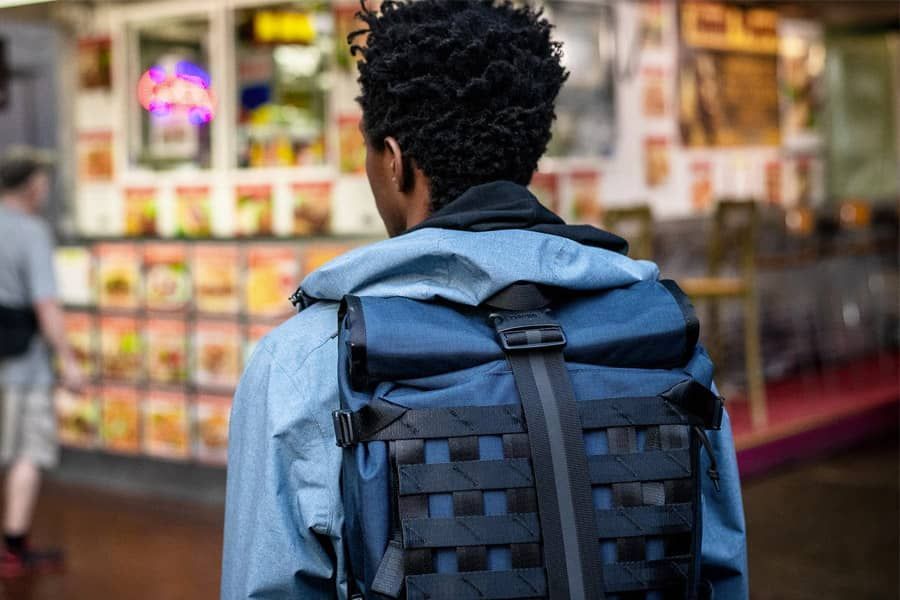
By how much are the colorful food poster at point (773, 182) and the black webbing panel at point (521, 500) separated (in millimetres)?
8473

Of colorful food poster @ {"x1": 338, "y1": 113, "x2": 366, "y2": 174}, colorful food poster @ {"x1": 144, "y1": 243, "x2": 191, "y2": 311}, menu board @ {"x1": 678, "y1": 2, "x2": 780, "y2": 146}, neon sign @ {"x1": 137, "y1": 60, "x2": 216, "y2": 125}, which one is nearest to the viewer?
colorful food poster @ {"x1": 338, "y1": 113, "x2": 366, "y2": 174}

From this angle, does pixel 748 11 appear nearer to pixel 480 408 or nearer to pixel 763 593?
pixel 763 593

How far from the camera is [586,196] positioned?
6980 mm

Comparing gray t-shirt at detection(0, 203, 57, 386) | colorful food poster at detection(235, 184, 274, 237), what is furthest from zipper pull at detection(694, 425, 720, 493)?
colorful food poster at detection(235, 184, 274, 237)

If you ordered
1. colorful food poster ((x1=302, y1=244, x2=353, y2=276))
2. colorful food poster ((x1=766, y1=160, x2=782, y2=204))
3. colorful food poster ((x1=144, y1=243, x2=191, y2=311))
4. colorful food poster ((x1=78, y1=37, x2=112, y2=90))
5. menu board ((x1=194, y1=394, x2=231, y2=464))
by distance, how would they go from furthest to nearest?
colorful food poster ((x1=766, y1=160, x2=782, y2=204)) < colorful food poster ((x1=78, y1=37, x2=112, y2=90)) < colorful food poster ((x1=144, y1=243, x2=191, y2=311)) < menu board ((x1=194, y1=394, x2=231, y2=464)) < colorful food poster ((x1=302, y1=244, x2=353, y2=276))

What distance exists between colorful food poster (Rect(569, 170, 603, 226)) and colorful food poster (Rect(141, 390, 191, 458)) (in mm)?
2360

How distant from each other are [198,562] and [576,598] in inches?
163

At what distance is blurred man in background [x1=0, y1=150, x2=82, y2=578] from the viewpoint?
4.98 meters

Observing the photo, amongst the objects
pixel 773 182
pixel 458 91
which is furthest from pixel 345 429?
pixel 773 182

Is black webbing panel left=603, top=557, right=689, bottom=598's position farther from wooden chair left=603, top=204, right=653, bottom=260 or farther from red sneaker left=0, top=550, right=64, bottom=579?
wooden chair left=603, top=204, right=653, bottom=260

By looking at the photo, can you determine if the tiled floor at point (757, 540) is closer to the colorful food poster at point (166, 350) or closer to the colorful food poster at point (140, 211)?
the colorful food poster at point (166, 350)

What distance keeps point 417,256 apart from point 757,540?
4.31 meters

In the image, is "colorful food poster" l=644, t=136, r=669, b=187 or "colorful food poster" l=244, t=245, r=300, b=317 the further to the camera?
"colorful food poster" l=644, t=136, r=669, b=187

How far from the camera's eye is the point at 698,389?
137 centimetres
